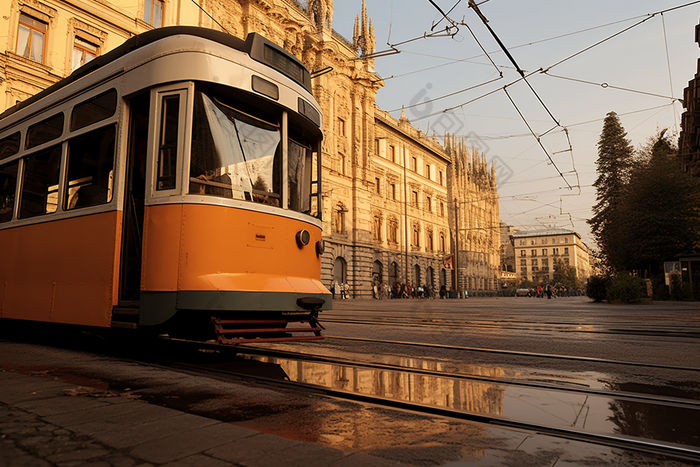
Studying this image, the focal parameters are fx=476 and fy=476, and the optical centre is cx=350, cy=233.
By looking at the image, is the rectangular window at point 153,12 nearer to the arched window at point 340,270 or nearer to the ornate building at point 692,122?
the arched window at point 340,270

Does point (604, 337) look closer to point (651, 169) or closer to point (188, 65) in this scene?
point (188, 65)

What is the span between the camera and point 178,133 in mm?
4523

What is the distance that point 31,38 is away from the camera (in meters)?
18.8

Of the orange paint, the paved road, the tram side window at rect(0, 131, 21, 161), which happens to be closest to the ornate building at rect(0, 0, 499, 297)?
the tram side window at rect(0, 131, 21, 161)

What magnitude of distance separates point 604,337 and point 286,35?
96.5 ft

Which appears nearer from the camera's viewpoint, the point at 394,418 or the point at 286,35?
the point at 394,418

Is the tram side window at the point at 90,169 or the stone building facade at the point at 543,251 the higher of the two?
the stone building facade at the point at 543,251

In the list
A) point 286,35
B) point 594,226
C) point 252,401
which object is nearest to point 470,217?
point 594,226

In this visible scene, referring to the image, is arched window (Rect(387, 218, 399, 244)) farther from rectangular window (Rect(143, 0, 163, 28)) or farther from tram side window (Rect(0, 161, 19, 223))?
tram side window (Rect(0, 161, 19, 223))

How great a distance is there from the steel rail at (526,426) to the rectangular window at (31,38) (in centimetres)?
2074

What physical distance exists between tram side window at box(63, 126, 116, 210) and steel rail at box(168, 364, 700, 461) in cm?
290

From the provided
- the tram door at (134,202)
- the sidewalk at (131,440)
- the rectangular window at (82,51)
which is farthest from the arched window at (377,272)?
the sidewalk at (131,440)

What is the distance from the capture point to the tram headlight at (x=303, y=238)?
5.19 metres

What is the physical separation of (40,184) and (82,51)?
18175mm
